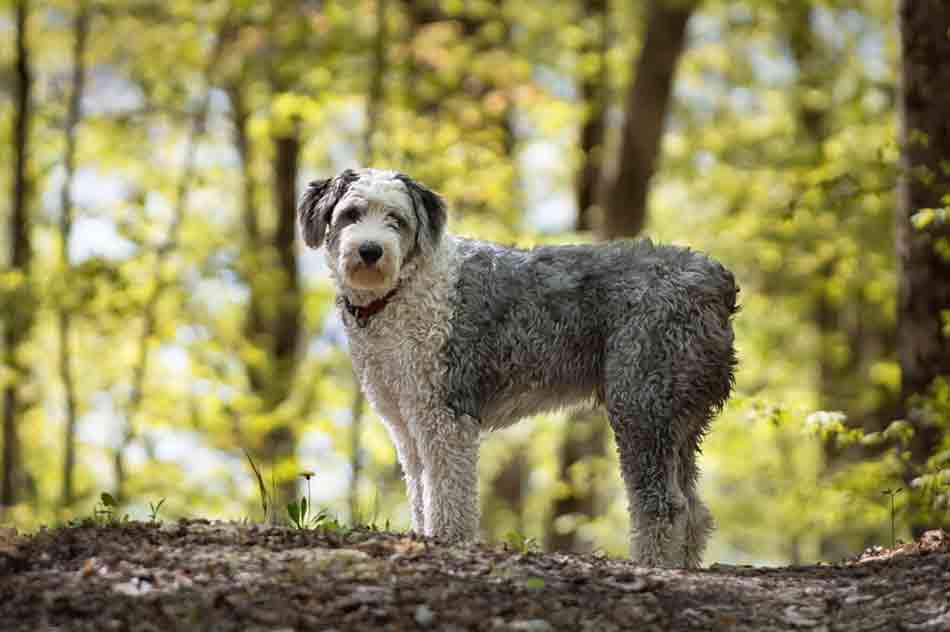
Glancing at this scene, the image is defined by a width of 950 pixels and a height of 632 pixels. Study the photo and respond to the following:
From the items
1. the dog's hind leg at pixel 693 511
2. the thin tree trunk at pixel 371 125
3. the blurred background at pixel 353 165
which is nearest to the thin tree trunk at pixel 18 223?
the blurred background at pixel 353 165

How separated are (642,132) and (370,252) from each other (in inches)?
368

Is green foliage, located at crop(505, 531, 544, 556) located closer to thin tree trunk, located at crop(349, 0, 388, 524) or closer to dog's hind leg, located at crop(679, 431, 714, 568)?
dog's hind leg, located at crop(679, 431, 714, 568)

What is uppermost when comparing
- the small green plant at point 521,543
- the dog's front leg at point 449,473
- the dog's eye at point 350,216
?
the dog's eye at point 350,216

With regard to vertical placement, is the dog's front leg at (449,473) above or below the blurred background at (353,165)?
below

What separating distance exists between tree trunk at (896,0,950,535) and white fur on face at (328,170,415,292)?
4346 millimetres

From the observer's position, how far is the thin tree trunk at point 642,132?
1544cm

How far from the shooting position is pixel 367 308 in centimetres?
709

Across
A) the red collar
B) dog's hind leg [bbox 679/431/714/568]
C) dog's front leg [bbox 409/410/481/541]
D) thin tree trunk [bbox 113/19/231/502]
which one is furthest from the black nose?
thin tree trunk [bbox 113/19/231/502]

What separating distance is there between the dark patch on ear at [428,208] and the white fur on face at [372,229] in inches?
2.7

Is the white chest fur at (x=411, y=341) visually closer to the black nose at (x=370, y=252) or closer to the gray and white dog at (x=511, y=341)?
the gray and white dog at (x=511, y=341)

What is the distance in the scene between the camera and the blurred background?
53.8ft

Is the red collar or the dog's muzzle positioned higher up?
the dog's muzzle

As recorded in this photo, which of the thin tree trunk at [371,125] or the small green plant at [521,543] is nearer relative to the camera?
the small green plant at [521,543]

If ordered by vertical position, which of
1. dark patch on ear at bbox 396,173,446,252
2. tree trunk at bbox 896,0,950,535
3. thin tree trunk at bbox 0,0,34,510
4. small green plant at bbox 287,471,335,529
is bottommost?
small green plant at bbox 287,471,335,529
